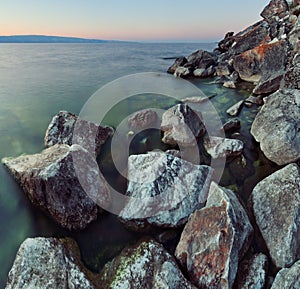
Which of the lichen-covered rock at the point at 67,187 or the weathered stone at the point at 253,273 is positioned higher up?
the lichen-covered rock at the point at 67,187

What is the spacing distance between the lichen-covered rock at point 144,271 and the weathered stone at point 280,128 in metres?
5.13

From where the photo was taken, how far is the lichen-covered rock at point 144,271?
408 cm

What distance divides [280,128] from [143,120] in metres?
5.21

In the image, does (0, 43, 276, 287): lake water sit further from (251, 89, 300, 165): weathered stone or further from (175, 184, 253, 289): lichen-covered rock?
(175, 184, 253, 289): lichen-covered rock

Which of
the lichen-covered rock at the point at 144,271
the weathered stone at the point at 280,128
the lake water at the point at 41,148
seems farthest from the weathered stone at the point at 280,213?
the lichen-covered rock at the point at 144,271

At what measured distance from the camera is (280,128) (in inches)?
293

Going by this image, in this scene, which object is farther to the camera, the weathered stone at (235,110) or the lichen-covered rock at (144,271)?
the weathered stone at (235,110)

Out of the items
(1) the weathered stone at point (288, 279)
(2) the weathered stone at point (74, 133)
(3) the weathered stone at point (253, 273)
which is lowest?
(3) the weathered stone at point (253, 273)

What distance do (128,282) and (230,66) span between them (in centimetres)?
1878

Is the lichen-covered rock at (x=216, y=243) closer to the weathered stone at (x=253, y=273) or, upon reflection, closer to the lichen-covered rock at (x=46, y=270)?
the weathered stone at (x=253, y=273)

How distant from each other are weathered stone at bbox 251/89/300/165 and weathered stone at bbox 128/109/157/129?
4.21 meters

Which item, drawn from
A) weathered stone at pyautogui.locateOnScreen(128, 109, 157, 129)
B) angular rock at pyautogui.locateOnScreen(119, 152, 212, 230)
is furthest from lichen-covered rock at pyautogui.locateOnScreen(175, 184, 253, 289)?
weathered stone at pyautogui.locateOnScreen(128, 109, 157, 129)

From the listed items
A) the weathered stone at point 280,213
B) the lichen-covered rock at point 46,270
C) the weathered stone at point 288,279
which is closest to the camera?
the weathered stone at point 288,279

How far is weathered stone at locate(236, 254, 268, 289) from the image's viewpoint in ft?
13.3
